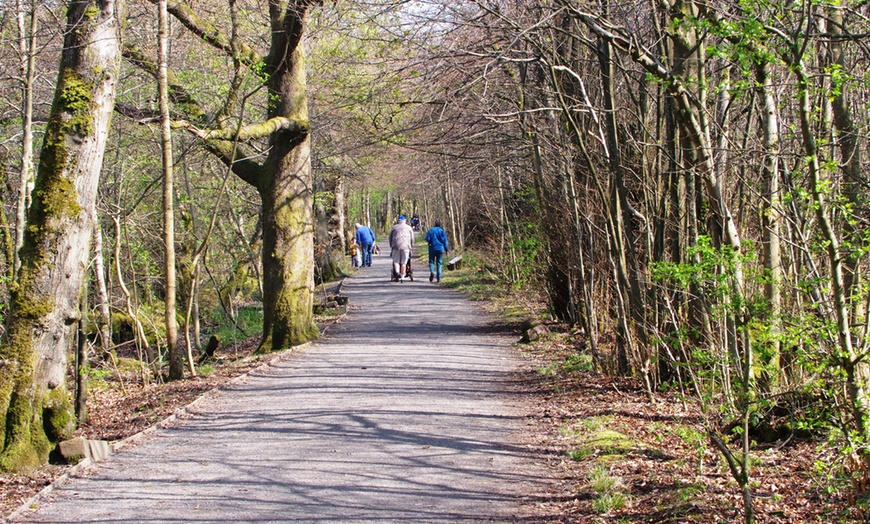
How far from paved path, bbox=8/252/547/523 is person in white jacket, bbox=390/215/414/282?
12858mm

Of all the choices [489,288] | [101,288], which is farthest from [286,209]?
[489,288]

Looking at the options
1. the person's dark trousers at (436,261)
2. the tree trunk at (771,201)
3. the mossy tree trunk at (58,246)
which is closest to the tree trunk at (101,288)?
the mossy tree trunk at (58,246)

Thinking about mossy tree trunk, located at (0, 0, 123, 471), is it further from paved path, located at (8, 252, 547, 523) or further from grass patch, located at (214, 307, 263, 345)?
grass patch, located at (214, 307, 263, 345)

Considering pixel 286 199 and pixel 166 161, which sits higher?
pixel 166 161

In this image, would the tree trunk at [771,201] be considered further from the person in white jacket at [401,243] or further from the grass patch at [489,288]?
the person in white jacket at [401,243]

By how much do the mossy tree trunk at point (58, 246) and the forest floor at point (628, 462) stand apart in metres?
0.61

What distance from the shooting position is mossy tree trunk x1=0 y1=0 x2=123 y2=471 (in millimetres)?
7781

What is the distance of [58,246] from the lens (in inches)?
313

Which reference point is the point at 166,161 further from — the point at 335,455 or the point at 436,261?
the point at 436,261

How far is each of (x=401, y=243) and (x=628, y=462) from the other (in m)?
19.6

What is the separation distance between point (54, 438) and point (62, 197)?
220cm

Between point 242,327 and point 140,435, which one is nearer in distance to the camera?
point 140,435

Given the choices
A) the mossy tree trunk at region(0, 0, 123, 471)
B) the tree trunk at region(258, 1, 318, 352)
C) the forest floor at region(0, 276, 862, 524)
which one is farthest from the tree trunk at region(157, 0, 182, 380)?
the tree trunk at region(258, 1, 318, 352)

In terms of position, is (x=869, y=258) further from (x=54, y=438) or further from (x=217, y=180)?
(x=217, y=180)
